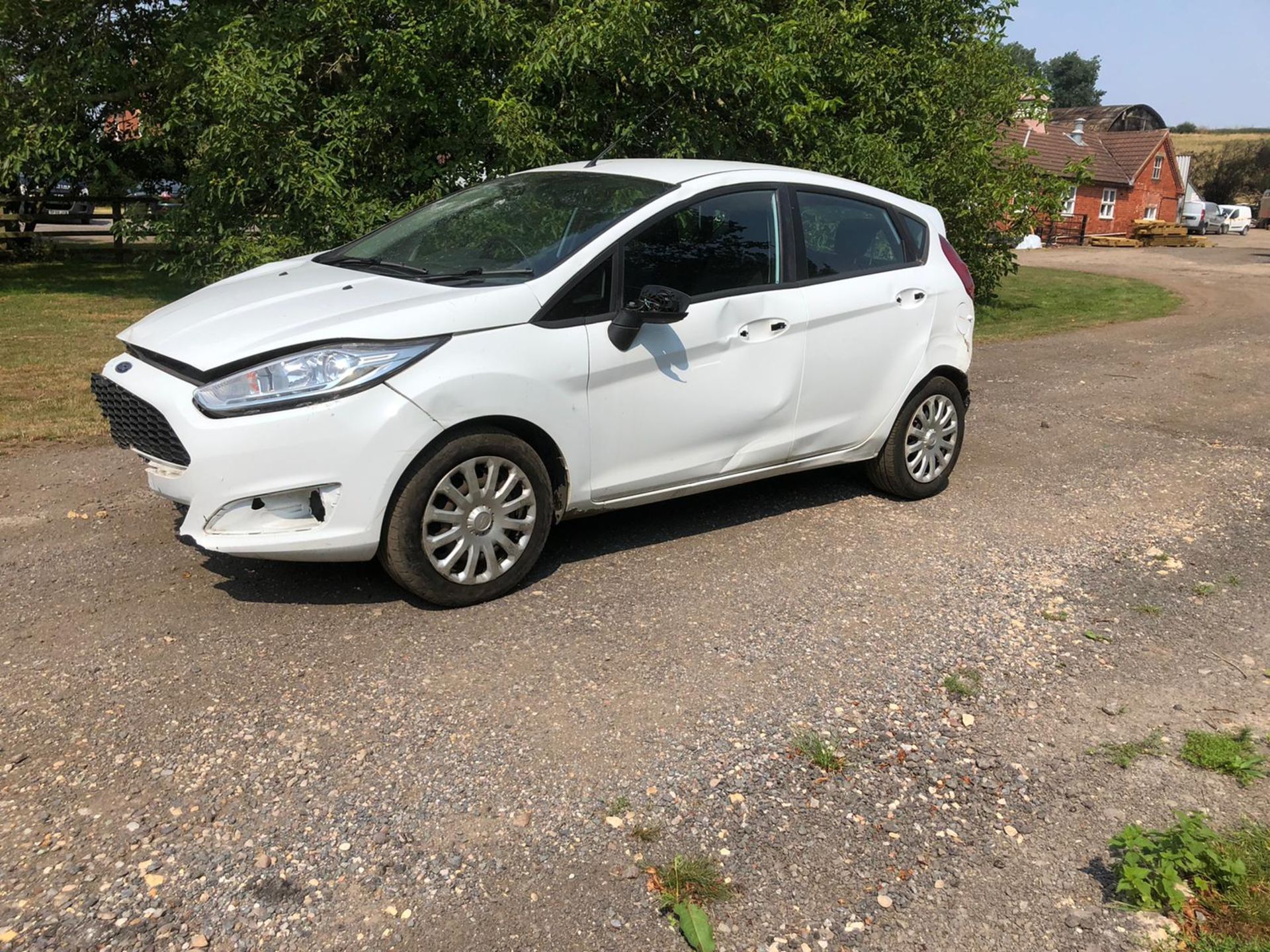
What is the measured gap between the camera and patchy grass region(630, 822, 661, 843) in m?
3.24

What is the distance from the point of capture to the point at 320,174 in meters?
11.1

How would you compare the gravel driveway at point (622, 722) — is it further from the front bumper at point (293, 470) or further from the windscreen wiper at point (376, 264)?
the windscreen wiper at point (376, 264)

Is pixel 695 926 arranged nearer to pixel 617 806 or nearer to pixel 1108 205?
pixel 617 806

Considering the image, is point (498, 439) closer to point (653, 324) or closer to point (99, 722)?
point (653, 324)

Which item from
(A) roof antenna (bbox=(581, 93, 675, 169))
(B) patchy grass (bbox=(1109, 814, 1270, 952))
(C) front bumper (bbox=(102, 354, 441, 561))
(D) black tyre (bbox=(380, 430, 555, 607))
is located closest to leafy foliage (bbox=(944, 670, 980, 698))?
(B) patchy grass (bbox=(1109, 814, 1270, 952))

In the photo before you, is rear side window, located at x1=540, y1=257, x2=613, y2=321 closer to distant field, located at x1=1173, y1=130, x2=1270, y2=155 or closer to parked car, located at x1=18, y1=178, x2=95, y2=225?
parked car, located at x1=18, y1=178, x2=95, y2=225

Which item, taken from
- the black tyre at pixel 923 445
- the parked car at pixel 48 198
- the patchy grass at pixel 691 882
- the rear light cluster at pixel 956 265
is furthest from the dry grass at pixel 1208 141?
the patchy grass at pixel 691 882

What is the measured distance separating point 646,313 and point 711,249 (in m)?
0.71

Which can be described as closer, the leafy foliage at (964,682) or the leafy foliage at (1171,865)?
the leafy foliage at (1171,865)

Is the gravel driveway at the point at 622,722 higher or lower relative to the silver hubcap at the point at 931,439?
lower

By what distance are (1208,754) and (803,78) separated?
912cm

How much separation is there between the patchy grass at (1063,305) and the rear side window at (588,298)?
9.14m

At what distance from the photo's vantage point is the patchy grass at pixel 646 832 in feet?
10.6

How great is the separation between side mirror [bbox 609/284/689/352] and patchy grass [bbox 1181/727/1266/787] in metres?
2.59
